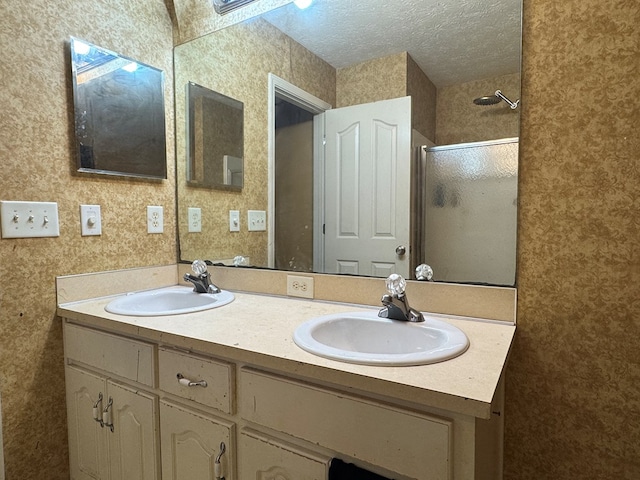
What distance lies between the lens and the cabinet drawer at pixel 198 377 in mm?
896

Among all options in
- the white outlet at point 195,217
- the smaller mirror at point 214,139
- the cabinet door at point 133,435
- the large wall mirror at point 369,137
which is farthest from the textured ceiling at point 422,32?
the cabinet door at point 133,435

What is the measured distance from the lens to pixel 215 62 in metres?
1.61

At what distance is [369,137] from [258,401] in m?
0.91

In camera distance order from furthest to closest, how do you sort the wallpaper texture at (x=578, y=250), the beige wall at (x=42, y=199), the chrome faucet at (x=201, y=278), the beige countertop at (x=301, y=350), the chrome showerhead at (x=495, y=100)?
the chrome faucet at (x=201, y=278)
the beige wall at (x=42, y=199)
the chrome showerhead at (x=495, y=100)
the wallpaper texture at (x=578, y=250)
the beige countertop at (x=301, y=350)

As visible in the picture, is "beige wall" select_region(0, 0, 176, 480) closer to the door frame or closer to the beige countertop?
the beige countertop

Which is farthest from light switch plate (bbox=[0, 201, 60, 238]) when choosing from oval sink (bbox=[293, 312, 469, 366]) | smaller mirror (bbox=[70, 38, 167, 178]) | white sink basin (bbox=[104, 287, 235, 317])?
oval sink (bbox=[293, 312, 469, 366])

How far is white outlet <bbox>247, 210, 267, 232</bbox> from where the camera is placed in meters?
1.54

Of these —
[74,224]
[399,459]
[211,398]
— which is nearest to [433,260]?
[399,459]

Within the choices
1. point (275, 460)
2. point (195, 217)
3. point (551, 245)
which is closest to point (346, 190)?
point (551, 245)

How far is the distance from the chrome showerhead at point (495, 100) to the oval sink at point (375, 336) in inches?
25.3

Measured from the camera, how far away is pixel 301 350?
32.6 inches

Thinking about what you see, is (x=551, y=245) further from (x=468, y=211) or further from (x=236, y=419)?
(x=236, y=419)

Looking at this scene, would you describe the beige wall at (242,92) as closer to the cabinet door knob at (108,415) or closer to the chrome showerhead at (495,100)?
the chrome showerhead at (495,100)

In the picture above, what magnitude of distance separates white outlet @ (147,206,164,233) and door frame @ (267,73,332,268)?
0.50m
